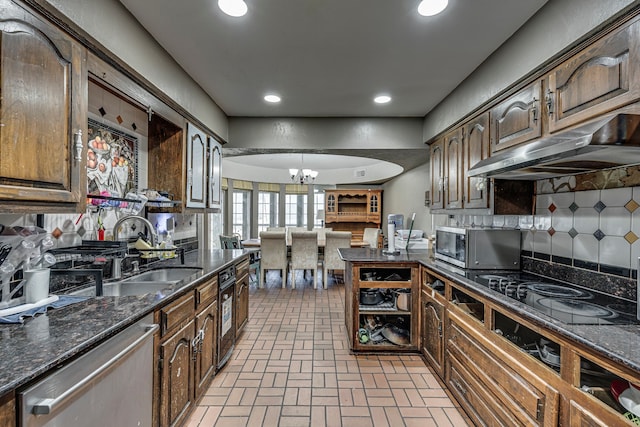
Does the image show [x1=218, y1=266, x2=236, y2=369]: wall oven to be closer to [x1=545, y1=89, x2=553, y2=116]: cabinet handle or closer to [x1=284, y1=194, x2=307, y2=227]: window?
[x1=545, y1=89, x2=553, y2=116]: cabinet handle

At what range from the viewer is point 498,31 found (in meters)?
1.93

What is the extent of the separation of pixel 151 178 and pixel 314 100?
171 centimetres

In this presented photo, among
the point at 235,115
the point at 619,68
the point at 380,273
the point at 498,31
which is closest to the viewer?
the point at 619,68

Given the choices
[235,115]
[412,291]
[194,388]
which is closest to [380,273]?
[412,291]

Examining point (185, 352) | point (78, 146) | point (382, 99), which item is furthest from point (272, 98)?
point (185, 352)

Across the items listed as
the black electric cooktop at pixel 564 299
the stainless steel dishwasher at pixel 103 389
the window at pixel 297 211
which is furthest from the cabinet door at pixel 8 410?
the window at pixel 297 211

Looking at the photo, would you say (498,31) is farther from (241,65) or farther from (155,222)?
(155,222)

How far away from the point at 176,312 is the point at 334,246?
3.71m

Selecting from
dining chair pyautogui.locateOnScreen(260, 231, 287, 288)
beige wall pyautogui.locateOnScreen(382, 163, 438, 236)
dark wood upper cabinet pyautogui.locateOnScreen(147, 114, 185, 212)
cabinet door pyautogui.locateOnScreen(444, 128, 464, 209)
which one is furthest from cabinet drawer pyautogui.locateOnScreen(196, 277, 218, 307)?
beige wall pyautogui.locateOnScreen(382, 163, 438, 236)

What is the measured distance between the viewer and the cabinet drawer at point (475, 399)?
4.91ft

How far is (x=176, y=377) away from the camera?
1625 mm

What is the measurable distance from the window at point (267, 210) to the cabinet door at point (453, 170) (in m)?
5.65

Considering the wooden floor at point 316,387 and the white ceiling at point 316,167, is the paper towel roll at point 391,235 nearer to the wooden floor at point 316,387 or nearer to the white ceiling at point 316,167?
the wooden floor at point 316,387

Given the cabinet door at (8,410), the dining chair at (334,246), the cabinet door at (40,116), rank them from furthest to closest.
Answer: the dining chair at (334,246) → the cabinet door at (40,116) → the cabinet door at (8,410)
